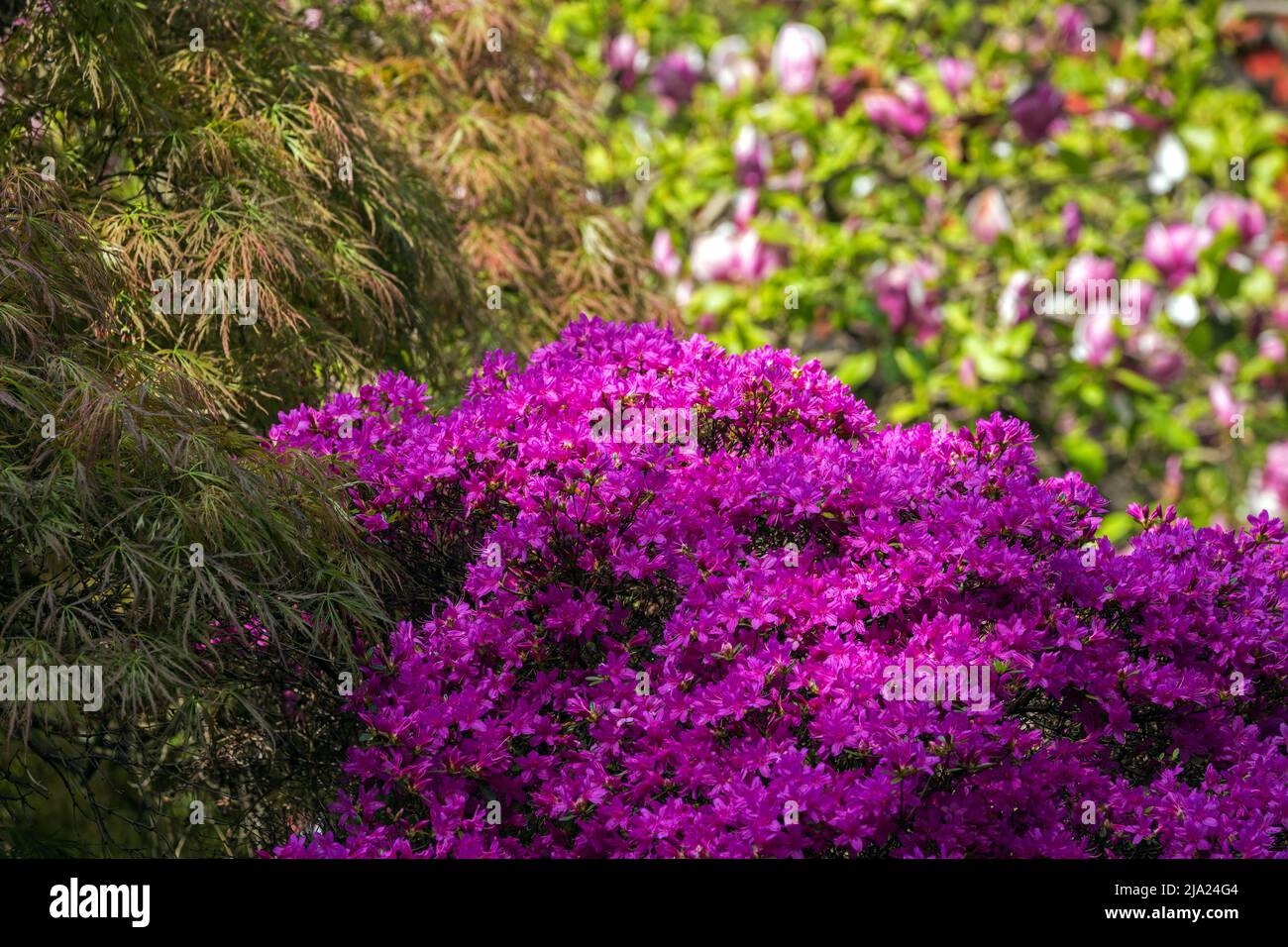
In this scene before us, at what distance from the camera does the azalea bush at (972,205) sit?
5211 millimetres

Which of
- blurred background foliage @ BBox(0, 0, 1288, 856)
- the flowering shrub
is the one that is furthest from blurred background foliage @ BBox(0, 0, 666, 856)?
the flowering shrub

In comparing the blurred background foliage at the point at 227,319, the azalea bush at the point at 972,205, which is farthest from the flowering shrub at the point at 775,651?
the azalea bush at the point at 972,205

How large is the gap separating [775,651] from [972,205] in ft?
11.5

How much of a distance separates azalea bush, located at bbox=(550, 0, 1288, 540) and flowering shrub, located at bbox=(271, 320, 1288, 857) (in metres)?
2.36

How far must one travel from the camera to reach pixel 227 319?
2.94m

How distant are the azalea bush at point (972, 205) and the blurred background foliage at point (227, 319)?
50.0 inches

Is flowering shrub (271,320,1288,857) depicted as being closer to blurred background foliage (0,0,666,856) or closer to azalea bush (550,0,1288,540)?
blurred background foliage (0,0,666,856)

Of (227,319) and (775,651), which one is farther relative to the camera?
(227,319)

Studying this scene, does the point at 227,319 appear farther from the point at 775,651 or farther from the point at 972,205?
the point at 972,205

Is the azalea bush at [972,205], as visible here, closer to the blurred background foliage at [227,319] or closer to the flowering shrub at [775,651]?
the blurred background foliage at [227,319]

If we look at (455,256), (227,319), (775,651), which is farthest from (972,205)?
(775,651)

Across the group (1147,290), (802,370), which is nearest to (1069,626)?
(802,370)

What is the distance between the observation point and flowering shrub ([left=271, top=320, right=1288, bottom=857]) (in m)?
2.29
